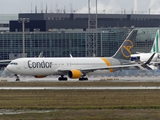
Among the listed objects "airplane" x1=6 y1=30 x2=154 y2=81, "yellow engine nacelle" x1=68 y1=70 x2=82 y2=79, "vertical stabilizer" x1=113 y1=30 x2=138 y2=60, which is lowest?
"yellow engine nacelle" x1=68 y1=70 x2=82 y2=79

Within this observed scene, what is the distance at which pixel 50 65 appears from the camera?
78.4 meters

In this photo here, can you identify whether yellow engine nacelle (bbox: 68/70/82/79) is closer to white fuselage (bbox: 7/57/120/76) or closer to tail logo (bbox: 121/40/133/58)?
white fuselage (bbox: 7/57/120/76)

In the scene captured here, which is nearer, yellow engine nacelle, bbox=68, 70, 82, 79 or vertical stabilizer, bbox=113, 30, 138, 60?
yellow engine nacelle, bbox=68, 70, 82, 79

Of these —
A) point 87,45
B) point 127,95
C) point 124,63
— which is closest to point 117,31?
point 87,45

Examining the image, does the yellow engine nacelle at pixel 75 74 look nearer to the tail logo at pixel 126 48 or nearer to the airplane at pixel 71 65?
the airplane at pixel 71 65

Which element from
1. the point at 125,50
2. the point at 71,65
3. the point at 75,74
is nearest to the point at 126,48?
the point at 125,50

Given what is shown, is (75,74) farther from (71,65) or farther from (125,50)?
(125,50)

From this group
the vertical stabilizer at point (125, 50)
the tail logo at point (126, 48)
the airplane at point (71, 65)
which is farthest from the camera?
the tail logo at point (126, 48)

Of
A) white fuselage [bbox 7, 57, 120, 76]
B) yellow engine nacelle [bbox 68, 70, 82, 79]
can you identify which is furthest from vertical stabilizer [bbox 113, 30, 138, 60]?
yellow engine nacelle [bbox 68, 70, 82, 79]

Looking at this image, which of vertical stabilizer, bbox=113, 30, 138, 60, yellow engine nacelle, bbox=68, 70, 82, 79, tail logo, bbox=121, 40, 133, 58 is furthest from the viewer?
tail logo, bbox=121, 40, 133, 58

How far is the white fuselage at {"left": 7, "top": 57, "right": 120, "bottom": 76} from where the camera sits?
3039 inches

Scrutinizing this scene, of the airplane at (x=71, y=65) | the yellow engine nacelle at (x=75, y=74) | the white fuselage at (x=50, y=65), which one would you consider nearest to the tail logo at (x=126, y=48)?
the airplane at (x=71, y=65)

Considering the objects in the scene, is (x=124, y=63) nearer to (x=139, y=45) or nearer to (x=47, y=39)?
(x=47, y=39)

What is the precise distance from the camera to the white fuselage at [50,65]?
77.2 metres
